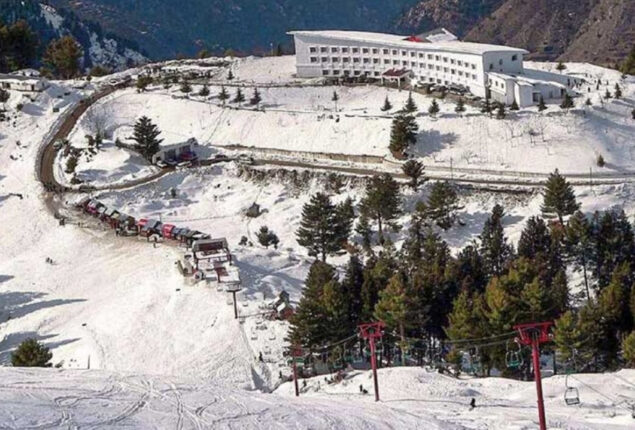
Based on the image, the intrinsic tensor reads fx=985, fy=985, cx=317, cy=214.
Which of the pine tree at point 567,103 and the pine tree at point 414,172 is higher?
the pine tree at point 567,103

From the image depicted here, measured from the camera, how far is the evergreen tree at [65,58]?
371 ft

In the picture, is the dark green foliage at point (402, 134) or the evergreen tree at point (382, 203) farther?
the dark green foliage at point (402, 134)

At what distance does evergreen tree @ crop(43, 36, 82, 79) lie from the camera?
113062mm

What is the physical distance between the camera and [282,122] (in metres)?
92.6

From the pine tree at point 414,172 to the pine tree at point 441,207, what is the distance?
2.15 m

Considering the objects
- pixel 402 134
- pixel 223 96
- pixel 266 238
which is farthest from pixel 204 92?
pixel 266 238

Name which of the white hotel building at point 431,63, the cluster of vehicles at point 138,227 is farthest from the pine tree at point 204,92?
the cluster of vehicles at point 138,227

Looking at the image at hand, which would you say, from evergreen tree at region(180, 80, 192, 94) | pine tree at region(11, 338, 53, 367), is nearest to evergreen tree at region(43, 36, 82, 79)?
evergreen tree at region(180, 80, 192, 94)

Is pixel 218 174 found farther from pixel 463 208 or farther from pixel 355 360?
pixel 355 360

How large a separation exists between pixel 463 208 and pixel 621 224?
599 inches

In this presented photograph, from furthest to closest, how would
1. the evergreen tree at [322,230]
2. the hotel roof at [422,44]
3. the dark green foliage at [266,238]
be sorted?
the hotel roof at [422,44], the dark green foliage at [266,238], the evergreen tree at [322,230]

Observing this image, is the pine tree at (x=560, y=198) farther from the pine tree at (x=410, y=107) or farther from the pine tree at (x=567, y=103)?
the pine tree at (x=410, y=107)

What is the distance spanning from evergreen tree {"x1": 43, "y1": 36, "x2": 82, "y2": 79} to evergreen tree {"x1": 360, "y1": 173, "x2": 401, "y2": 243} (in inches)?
2111

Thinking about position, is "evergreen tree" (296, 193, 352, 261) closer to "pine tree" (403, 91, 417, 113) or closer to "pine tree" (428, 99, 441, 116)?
"pine tree" (428, 99, 441, 116)
